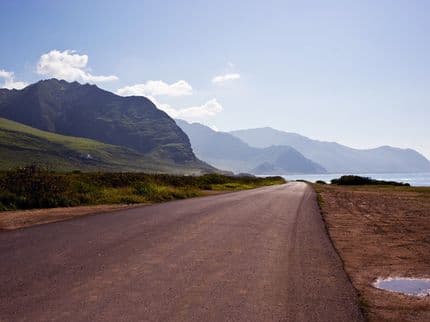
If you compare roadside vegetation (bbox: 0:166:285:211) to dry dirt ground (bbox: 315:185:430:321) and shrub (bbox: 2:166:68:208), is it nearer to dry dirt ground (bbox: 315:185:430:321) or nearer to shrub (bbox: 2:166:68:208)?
shrub (bbox: 2:166:68:208)

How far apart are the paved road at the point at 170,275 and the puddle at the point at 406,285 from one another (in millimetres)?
725

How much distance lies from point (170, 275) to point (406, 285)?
4394mm

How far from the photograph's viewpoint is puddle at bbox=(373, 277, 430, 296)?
7.73 m

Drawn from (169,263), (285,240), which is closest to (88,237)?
(169,263)

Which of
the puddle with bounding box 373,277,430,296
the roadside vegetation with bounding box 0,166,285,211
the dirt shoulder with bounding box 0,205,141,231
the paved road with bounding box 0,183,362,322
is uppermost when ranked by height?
the roadside vegetation with bounding box 0,166,285,211

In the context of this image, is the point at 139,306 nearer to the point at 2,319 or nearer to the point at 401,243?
the point at 2,319

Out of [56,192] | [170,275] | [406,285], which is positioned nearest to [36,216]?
[56,192]

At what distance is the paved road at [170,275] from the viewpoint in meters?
6.10

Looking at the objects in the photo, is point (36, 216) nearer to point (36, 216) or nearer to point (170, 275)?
point (36, 216)

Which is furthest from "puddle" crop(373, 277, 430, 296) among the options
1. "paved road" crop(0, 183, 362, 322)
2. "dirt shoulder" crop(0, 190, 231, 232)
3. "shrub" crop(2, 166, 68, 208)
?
"shrub" crop(2, 166, 68, 208)

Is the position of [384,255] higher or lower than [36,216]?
higher

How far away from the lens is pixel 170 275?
26.6 ft

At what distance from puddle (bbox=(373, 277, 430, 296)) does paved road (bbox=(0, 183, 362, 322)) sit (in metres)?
0.72

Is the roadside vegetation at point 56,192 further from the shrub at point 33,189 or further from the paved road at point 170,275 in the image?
the paved road at point 170,275
